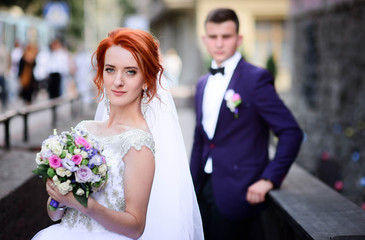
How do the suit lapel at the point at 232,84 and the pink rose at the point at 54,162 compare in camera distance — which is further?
the suit lapel at the point at 232,84

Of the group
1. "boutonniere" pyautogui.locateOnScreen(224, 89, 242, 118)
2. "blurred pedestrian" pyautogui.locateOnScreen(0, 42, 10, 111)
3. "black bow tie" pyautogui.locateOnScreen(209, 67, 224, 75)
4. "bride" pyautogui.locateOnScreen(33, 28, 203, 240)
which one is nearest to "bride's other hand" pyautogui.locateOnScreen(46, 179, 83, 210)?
"bride" pyautogui.locateOnScreen(33, 28, 203, 240)

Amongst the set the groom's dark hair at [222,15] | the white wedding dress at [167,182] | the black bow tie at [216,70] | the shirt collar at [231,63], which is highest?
the groom's dark hair at [222,15]

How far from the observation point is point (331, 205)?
3.93 m

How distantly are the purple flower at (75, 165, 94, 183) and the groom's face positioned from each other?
1870 mm

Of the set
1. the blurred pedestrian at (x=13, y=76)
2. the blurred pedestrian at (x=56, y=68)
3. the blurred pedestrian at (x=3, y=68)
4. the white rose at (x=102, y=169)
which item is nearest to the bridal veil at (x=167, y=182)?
the white rose at (x=102, y=169)

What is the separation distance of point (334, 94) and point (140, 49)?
27.1ft

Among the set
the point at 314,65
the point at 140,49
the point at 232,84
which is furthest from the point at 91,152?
the point at 314,65

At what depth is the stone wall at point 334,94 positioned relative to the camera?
7.74 m

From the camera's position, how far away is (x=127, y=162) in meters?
2.23

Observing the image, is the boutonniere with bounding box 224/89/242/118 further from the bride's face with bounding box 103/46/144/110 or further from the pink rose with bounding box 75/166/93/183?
the pink rose with bounding box 75/166/93/183

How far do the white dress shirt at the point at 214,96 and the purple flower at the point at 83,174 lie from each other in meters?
1.77

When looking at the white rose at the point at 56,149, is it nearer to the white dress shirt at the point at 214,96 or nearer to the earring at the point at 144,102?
the earring at the point at 144,102

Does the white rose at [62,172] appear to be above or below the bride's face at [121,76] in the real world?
below

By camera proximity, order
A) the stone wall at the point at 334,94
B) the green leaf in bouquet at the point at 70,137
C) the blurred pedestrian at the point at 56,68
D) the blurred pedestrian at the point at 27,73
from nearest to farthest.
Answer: the green leaf in bouquet at the point at 70,137, the stone wall at the point at 334,94, the blurred pedestrian at the point at 27,73, the blurred pedestrian at the point at 56,68
